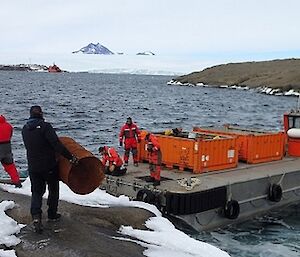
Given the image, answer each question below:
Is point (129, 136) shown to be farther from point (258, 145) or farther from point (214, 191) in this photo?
point (258, 145)

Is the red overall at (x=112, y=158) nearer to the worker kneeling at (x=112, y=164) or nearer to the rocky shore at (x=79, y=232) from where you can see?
the worker kneeling at (x=112, y=164)

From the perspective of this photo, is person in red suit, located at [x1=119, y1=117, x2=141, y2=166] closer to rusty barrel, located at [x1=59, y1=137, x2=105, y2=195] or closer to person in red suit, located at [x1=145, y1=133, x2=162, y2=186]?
person in red suit, located at [x1=145, y1=133, x2=162, y2=186]

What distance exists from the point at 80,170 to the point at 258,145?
9097mm

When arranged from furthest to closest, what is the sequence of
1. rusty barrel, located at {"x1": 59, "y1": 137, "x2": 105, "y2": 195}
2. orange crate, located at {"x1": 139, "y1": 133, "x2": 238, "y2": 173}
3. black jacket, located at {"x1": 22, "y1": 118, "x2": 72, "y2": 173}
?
orange crate, located at {"x1": 139, "y1": 133, "x2": 238, "y2": 173}
rusty barrel, located at {"x1": 59, "y1": 137, "x2": 105, "y2": 195}
black jacket, located at {"x1": 22, "y1": 118, "x2": 72, "y2": 173}

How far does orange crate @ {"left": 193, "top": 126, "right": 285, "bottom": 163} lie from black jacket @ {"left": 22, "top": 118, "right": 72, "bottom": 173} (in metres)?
9.58

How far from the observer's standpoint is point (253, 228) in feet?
50.9

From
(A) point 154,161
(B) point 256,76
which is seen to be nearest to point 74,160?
(A) point 154,161

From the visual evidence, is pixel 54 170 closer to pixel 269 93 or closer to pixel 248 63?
pixel 269 93

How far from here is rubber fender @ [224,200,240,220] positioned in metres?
14.8

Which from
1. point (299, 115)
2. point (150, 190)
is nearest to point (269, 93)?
point (299, 115)

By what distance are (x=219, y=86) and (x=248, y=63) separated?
134ft

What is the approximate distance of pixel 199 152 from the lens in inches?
637

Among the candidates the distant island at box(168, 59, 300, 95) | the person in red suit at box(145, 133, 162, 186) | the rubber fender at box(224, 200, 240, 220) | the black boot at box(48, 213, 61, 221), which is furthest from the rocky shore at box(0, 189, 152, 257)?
the distant island at box(168, 59, 300, 95)

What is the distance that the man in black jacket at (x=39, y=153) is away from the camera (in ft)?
31.8
